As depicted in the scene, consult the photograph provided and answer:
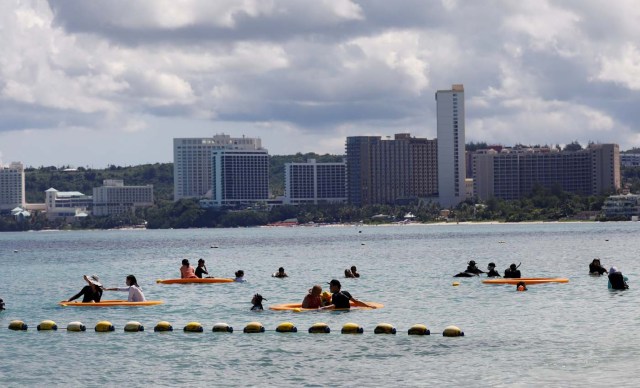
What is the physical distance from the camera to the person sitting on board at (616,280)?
226 ft

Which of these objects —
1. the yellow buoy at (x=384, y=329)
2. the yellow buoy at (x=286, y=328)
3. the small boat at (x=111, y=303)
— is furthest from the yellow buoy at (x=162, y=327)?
the small boat at (x=111, y=303)

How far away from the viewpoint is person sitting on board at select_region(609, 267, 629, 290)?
6894 cm

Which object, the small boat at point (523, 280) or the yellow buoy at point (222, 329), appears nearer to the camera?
the yellow buoy at point (222, 329)

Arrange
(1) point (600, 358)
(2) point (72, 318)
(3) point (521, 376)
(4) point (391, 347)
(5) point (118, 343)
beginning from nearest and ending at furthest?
(3) point (521, 376) < (1) point (600, 358) < (4) point (391, 347) < (5) point (118, 343) < (2) point (72, 318)

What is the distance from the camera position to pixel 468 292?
240 ft

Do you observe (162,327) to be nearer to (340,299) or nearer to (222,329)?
(222,329)

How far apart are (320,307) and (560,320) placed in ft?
35.8

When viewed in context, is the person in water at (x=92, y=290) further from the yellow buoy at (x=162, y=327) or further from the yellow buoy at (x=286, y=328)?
the yellow buoy at (x=286, y=328)

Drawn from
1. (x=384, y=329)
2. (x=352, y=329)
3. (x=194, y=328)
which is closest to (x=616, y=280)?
(x=384, y=329)

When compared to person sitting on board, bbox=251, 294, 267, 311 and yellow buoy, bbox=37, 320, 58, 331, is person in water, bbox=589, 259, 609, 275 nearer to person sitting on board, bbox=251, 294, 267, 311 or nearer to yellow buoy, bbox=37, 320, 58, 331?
person sitting on board, bbox=251, 294, 267, 311

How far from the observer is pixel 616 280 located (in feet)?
228

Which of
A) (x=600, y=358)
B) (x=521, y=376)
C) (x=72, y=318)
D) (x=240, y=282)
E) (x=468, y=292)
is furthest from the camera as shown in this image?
(x=240, y=282)

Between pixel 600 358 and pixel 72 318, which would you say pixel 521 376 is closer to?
pixel 600 358

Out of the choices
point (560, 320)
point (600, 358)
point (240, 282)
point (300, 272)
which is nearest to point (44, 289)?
point (240, 282)
